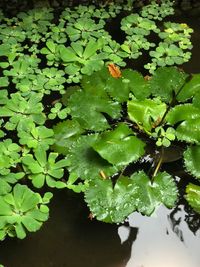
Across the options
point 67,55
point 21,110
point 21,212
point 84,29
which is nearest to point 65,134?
point 21,110

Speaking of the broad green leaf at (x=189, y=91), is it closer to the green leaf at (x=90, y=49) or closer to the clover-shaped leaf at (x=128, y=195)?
the clover-shaped leaf at (x=128, y=195)

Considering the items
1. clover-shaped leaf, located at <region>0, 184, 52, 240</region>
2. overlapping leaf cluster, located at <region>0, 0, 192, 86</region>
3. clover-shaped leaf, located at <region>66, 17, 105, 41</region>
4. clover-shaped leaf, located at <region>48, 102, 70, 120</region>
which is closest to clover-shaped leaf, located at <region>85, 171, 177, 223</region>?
clover-shaped leaf, located at <region>0, 184, 52, 240</region>

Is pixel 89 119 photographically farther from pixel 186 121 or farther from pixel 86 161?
pixel 186 121

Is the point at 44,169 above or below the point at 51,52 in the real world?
below

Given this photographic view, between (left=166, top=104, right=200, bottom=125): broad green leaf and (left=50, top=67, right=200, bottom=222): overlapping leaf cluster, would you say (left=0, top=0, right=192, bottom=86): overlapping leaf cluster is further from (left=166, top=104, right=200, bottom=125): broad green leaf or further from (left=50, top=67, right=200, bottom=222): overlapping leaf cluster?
(left=166, top=104, right=200, bottom=125): broad green leaf

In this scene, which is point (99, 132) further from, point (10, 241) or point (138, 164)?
point (10, 241)

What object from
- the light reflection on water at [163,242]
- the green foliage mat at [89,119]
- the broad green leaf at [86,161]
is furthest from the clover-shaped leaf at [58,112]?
the light reflection on water at [163,242]
